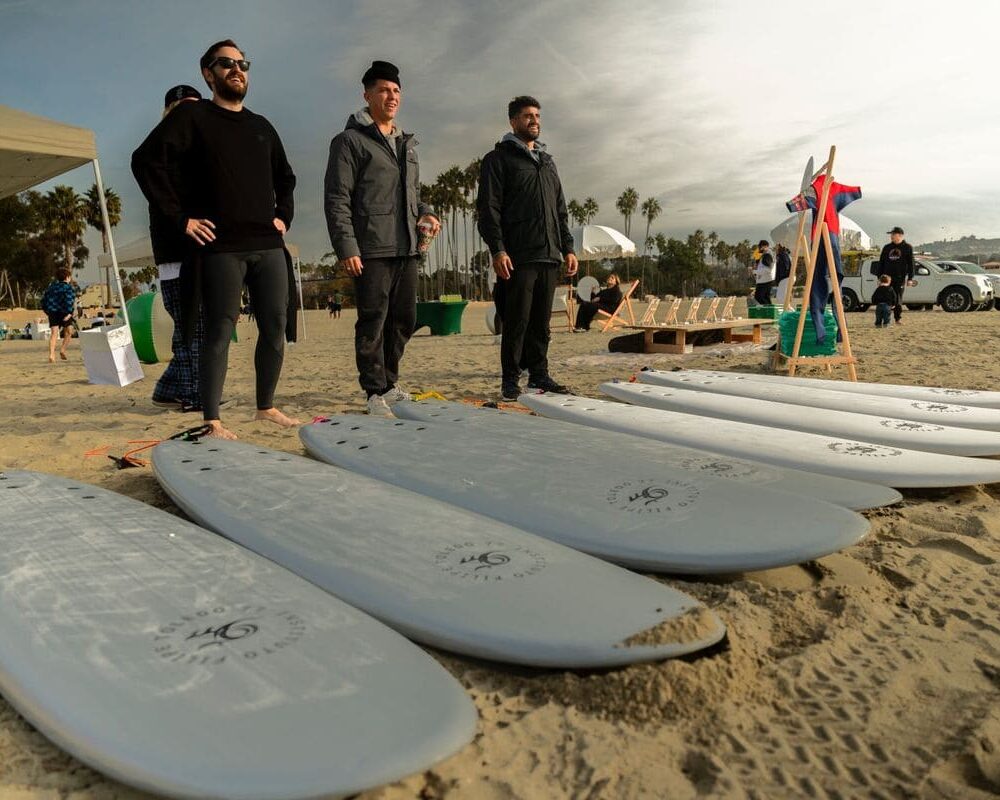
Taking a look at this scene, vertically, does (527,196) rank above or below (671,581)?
above

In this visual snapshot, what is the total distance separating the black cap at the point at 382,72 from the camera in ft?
10.8

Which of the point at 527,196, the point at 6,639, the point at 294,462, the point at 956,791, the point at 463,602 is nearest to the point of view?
the point at 956,791

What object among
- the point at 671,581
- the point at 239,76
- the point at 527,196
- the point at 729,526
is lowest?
the point at 671,581

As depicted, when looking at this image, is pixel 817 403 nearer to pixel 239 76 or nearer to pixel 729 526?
pixel 729 526

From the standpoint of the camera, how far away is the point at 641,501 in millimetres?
1849

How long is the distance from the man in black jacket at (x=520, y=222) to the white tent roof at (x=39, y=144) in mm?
3718

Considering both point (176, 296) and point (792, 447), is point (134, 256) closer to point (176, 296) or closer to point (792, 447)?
point (176, 296)

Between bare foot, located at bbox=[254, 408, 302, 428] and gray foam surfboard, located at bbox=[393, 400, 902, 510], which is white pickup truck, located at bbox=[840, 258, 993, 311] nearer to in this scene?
gray foam surfboard, located at bbox=[393, 400, 902, 510]

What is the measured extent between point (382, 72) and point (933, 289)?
14.0 meters

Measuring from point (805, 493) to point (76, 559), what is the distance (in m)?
1.79

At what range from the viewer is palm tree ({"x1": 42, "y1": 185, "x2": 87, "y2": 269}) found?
4088 centimetres

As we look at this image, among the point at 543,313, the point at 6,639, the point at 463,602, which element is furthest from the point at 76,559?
the point at 543,313

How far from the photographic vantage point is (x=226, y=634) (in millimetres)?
1179

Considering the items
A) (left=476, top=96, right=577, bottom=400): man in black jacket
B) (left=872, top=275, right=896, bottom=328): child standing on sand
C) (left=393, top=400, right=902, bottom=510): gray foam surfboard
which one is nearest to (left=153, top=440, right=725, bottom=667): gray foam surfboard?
(left=393, top=400, right=902, bottom=510): gray foam surfboard
